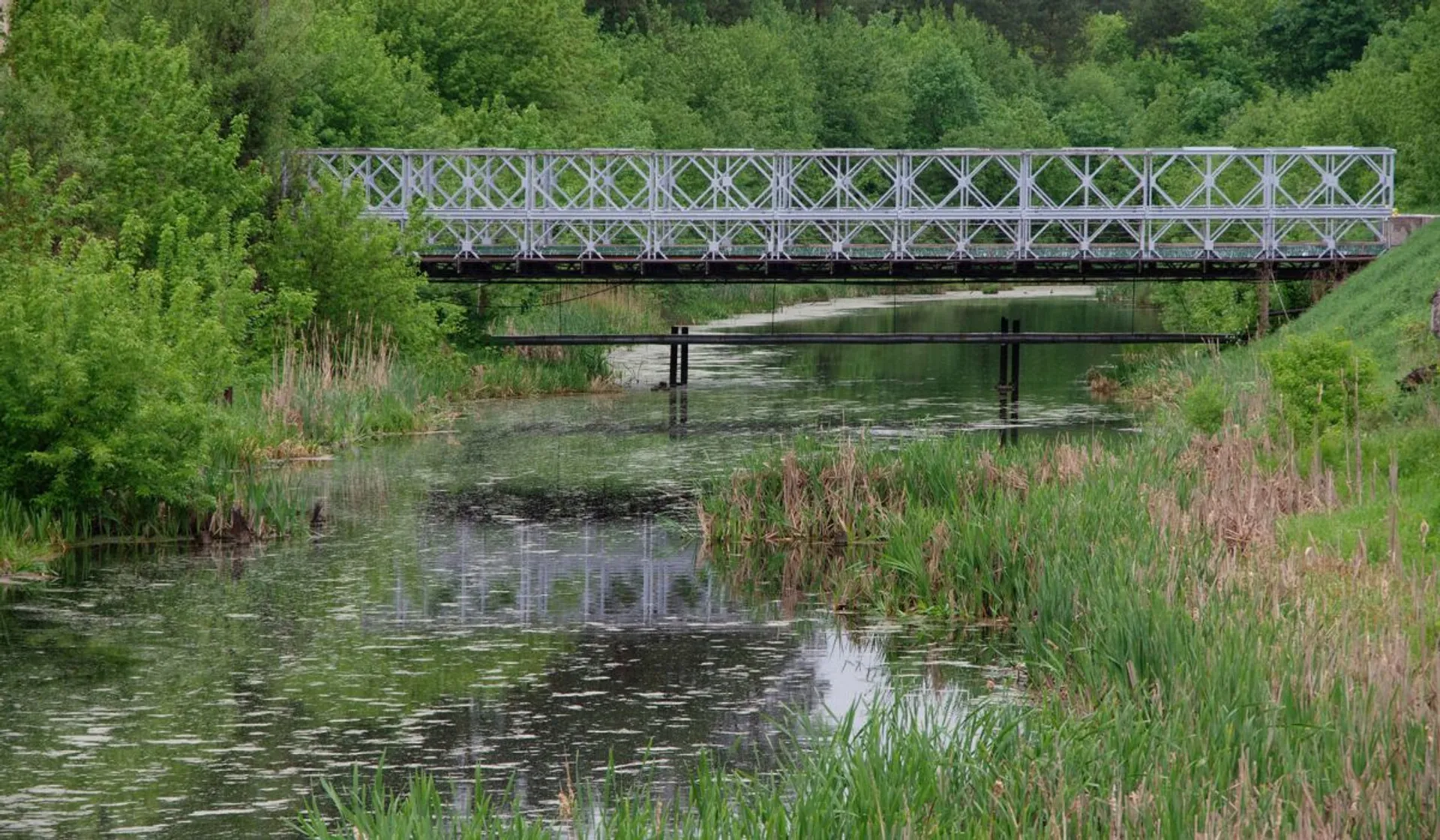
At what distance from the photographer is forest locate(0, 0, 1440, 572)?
2238 cm

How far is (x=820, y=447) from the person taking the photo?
23.0 metres

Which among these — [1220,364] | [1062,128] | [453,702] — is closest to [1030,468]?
[453,702]

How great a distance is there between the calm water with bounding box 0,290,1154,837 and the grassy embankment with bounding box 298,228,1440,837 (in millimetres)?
870

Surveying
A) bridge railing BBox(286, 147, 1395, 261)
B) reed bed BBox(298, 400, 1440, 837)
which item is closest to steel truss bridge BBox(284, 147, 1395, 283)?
bridge railing BBox(286, 147, 1395, 261)

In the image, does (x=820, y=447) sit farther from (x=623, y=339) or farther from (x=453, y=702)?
(x=623, y=339)

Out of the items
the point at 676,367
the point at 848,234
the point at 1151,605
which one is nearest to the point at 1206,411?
the point at 1151,605

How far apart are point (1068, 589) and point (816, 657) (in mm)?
2253

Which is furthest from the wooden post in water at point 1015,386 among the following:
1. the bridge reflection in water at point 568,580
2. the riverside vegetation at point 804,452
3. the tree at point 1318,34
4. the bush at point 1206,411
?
the tree at point 1318,34

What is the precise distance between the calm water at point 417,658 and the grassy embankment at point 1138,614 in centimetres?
87

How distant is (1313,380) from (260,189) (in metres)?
19.1

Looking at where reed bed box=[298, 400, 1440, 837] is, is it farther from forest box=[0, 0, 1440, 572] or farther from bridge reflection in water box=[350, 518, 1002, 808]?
forest box=[0, 0, 1440, 572]

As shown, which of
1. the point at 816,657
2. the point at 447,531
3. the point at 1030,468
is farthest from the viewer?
→ the point at 447,531

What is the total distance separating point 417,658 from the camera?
17266mm

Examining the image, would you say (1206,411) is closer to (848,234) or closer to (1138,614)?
(1138,614)
